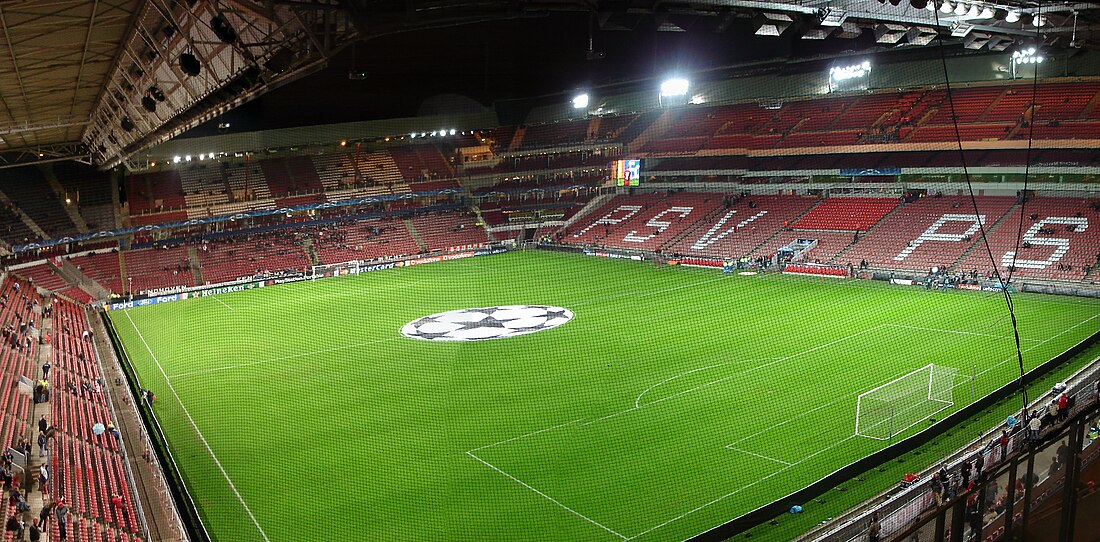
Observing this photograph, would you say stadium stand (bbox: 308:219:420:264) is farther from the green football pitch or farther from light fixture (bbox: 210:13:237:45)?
light fixture (bbox: 210:13:237:45)

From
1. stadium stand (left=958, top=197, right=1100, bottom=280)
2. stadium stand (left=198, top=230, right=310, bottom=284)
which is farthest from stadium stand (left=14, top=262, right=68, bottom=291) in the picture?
stadium stand (left=958, top=197, right=1100, bottom=280)

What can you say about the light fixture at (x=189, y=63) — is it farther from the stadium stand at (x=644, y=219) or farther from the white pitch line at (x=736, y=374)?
the stadium stand at (x=644, y=219)

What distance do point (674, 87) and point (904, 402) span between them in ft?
63.4

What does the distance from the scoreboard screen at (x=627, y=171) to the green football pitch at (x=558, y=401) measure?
26.2 ft

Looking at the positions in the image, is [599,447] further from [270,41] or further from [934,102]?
[934,102]

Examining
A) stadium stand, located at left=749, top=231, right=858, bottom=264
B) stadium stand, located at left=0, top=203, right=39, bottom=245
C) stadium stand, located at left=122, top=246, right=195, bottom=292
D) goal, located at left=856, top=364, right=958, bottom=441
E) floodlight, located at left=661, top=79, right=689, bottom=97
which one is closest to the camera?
goal, located at left=856, top=364, right=958, bottom=441

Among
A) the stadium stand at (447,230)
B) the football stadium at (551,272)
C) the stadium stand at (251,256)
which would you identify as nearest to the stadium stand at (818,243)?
the football stadium at (551,272)

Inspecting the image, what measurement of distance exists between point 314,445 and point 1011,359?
971 centimetres

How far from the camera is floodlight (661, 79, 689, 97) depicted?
25.8 metres

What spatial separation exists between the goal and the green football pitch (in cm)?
20

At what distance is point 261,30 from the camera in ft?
23.8

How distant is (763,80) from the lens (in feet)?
82.0

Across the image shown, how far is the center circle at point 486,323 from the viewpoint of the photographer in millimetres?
15273

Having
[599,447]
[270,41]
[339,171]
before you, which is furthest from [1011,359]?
[339,171]
